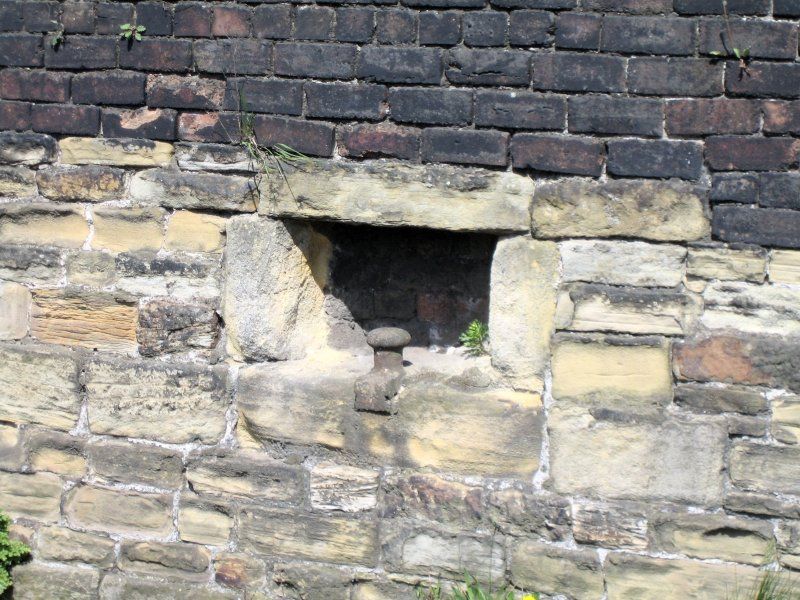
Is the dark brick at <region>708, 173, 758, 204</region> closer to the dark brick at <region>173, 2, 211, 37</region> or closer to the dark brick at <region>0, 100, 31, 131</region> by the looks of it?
the dark brick at <region>173, 2, 211, 37</region>

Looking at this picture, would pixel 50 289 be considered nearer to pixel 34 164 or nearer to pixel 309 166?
pixel 34 164

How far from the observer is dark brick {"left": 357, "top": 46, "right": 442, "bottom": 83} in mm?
2676

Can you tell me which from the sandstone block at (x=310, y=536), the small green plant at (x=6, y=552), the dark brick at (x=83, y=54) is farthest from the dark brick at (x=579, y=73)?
the small green plant at (x=6, y=552)

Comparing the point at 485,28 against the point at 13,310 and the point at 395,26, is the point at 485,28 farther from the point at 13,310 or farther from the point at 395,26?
the point at 13,310

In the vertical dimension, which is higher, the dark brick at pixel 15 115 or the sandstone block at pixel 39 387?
the dark brick at pixel 15 115

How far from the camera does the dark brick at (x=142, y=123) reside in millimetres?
2868

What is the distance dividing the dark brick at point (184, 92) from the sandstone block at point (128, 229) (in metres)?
0.36

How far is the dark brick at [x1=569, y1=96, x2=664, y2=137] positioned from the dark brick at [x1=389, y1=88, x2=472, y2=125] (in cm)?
32

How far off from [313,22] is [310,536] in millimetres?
1671

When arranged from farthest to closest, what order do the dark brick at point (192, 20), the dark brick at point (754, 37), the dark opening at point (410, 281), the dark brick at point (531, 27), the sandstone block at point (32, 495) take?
the dark opening at point (410, 281) < the sandstone block at point (32, 495) < the dark brick at point (192, 20) < the dark brick at point (531, 27) < the dark brick at point (754, 37)

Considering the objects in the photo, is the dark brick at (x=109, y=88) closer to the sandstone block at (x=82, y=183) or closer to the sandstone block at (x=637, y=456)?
the sandstone block at (x=82, y=183)

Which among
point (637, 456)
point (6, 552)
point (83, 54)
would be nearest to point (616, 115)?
point (637, 456)

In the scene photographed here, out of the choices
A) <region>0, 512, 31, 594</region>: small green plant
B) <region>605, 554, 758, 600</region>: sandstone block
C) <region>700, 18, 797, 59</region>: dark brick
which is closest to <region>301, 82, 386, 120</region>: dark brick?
<region>700, 18, 797, 59</region>: dark brick

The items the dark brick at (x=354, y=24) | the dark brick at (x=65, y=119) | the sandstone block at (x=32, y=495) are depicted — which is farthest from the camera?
the sandstone block at (x=32, y=495)
